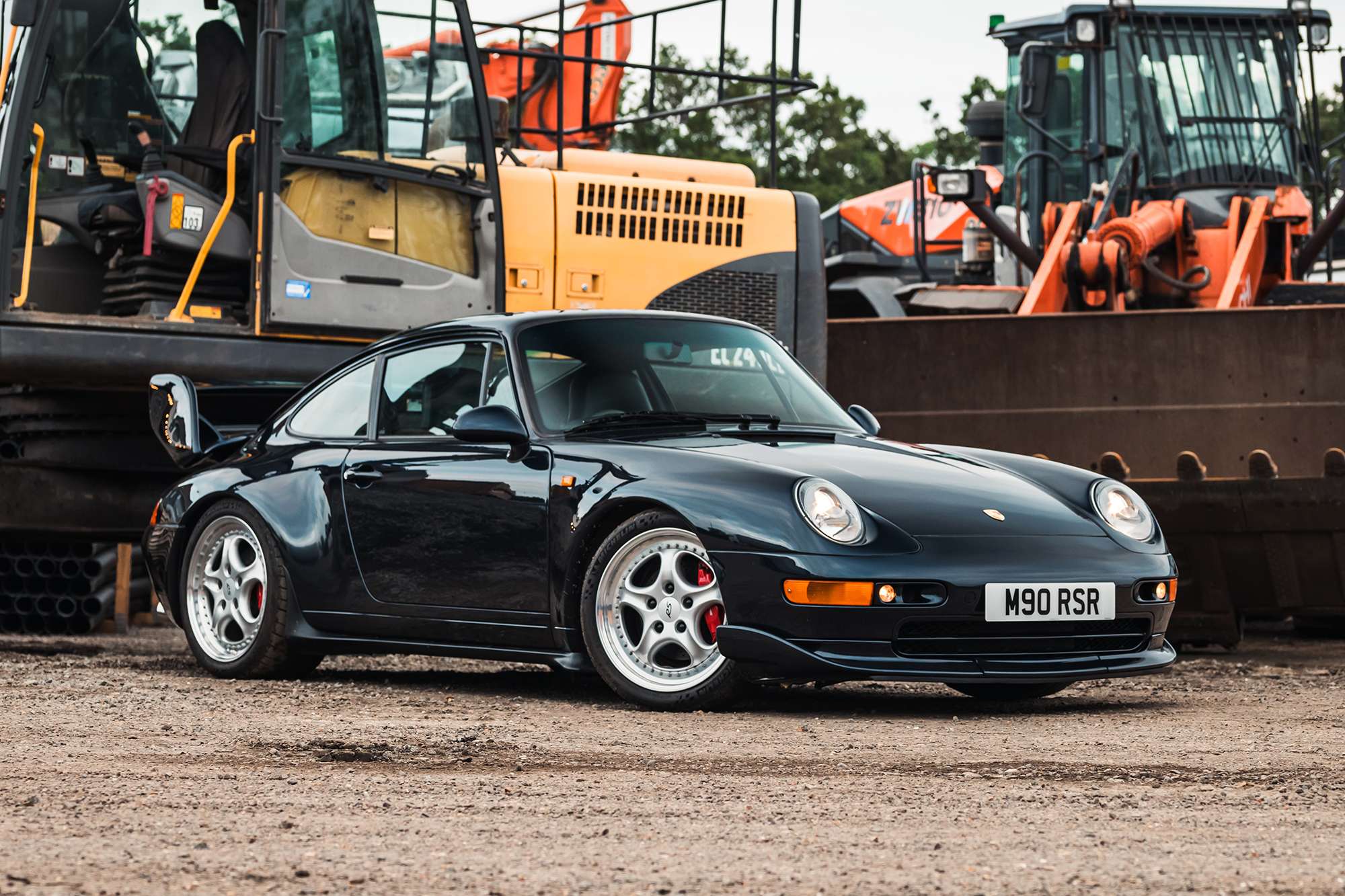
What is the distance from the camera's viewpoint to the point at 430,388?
6969 mm

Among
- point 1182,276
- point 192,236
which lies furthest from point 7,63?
point 1182,276

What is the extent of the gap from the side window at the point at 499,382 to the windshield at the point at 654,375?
0.08 meters

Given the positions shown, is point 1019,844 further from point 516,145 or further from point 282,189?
point 516,145

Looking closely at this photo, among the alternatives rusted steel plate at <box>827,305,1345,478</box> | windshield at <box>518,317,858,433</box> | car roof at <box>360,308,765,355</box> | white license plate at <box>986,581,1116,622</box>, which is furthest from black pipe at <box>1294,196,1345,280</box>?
white license plate at <box>986,581,1116,622</box>

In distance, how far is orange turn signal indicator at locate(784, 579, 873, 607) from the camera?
18.3 feet

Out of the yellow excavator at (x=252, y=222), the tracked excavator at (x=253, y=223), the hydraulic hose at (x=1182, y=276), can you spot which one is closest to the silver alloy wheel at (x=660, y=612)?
the tracked excavator at (x=253, y=223)

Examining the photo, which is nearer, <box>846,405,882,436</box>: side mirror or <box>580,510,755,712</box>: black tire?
<box>580,510,755,712</box>: black tire

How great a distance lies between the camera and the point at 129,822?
147 inches

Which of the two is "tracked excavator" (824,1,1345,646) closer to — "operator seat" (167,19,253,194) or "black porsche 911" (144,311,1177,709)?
"black porsche 911" (144,311,1177,709)

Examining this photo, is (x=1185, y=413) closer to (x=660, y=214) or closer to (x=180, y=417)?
(x=660, y=214)

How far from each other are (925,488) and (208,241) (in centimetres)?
465

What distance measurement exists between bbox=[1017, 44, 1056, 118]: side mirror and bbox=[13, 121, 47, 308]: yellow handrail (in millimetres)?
5805

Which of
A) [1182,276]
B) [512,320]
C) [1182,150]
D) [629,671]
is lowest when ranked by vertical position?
[629,671]

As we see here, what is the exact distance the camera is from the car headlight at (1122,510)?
20.3 ft
